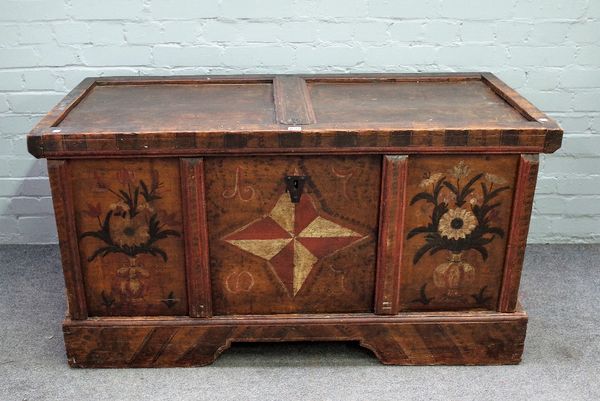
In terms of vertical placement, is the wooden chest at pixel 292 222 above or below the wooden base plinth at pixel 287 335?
above

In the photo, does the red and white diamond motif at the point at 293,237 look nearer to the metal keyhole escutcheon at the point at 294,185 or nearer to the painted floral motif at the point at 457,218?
the metal keyhole escutcheon at the point at 294,185

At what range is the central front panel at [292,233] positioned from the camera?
201 cm

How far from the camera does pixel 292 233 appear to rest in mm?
2072

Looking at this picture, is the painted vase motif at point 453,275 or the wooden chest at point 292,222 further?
the painted vase motif at point 453,275

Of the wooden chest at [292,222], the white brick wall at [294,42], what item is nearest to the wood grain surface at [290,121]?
the wooden chest at [292,222]

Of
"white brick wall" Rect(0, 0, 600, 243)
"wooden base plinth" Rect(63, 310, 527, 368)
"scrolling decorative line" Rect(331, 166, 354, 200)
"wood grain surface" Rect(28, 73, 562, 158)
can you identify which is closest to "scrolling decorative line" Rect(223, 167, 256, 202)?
"wood grain surface" Rect(28, 73, 562, 158)

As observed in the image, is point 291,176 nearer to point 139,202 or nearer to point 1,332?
point 139,202

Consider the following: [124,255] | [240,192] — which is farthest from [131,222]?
[240,192]

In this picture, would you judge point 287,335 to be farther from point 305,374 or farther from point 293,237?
point 293,237

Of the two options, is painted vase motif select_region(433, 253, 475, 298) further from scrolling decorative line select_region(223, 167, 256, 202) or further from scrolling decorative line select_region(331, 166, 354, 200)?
scrolling decorative line select_region(223, 167, 256, 202)

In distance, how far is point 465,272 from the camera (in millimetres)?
2125

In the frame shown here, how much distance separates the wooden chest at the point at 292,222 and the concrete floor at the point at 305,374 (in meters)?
0.07

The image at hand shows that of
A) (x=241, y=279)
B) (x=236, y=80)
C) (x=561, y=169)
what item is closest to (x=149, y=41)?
(x=236, y=80)

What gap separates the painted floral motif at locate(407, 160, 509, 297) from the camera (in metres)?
2.02
